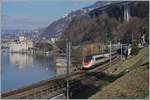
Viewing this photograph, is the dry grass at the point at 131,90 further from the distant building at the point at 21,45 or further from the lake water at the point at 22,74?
the distant building at the point at 21,45

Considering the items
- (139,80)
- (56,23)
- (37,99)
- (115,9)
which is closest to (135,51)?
(37,99)

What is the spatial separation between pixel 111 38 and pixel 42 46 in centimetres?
1124

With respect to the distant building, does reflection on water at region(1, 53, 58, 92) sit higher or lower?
lower

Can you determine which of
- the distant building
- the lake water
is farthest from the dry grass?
the distant building

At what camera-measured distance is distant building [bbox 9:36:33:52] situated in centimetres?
4850

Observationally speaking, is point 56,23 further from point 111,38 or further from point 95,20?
point 111,38

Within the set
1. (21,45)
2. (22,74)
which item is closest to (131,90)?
(22,74)

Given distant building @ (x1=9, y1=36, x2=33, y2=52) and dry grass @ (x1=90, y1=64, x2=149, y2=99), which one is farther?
distant building @ (x1=9, y1=36, x2=33, y2=52)

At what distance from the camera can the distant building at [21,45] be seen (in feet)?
159

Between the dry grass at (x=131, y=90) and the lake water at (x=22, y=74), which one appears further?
the lake water at (x=22, y=74)

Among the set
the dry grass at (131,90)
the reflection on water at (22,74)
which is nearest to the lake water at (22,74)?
the reflection on water at (22,74)

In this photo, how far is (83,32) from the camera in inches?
1877

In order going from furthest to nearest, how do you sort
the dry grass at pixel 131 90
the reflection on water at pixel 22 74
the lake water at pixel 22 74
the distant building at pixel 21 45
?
the distant building at pixel 21 45 < the reflection on water at pixel 22 74 < the lake water at pixel 22 74 < the dry grass at pixel 131 90

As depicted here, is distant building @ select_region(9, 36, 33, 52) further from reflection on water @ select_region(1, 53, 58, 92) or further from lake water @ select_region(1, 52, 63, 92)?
lake water @ select_region(1, 52, 63, 92)
